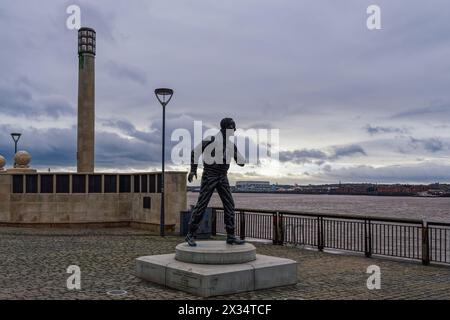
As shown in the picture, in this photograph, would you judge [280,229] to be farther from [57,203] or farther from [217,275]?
[57,203]

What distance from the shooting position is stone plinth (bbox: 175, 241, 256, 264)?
28.1 feet

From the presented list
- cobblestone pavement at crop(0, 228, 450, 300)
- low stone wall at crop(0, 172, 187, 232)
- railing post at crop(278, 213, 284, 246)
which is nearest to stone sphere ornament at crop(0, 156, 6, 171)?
low stone wall at crop(0, 172, 187, 232)

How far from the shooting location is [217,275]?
26.1ft

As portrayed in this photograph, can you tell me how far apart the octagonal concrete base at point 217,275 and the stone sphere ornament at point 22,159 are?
55.6 feet

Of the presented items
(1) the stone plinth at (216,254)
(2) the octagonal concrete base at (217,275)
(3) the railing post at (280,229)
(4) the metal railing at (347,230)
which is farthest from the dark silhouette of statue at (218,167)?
(3) the railing post at (280,229)

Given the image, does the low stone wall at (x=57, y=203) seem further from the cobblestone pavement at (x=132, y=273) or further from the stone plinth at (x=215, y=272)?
the stone plinth at (x=215, y=272)

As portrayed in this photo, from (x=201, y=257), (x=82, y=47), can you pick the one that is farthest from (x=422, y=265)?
(x=82, y=47)

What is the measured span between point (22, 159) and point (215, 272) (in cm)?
1891

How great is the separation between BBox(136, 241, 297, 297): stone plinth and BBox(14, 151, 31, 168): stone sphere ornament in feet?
55.7

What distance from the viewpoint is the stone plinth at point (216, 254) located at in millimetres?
8578

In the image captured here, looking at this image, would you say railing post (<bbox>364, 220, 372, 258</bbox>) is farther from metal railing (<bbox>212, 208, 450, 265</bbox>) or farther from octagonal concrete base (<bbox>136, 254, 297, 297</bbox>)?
octagonal concrete base (<bbox>136, 254, 297, 297</bbox>)
